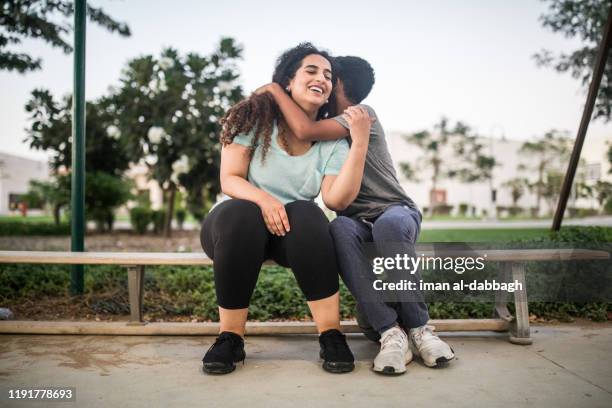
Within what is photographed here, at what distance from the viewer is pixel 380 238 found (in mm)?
2100

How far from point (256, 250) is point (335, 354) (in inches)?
21.3

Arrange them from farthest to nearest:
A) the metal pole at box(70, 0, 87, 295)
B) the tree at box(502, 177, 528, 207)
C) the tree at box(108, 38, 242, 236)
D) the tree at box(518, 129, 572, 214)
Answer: the tree at box(502, 177, 528, 207) → the tree at box(518, 129, 572, 214) → the tree at box(108, 38, 242, 236) → the metal pole at box(70, 0, 87, 295)

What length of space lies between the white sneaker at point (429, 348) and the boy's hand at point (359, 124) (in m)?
0.87

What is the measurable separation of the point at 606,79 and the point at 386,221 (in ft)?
14.2

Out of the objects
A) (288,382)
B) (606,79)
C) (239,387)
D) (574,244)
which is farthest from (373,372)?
(606,79)

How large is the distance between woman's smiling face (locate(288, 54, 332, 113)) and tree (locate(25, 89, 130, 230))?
5.26 meters

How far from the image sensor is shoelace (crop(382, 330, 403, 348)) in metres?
2.00

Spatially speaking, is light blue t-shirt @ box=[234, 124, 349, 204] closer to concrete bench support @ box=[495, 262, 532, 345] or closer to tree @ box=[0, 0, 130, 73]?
concrete bench support @ box=[495, 262, 532, 345]

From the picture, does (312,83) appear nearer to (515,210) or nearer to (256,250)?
(256,250)

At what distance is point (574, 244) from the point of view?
11.1ft

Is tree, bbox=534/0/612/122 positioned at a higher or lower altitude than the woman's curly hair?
higher

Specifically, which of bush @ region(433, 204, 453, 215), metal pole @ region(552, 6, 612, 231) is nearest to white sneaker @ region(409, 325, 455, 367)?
metal pole @ region(552, 6, 612, 231)

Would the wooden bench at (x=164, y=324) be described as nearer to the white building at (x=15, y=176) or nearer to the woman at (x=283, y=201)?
the woman at (x=283, y=201)

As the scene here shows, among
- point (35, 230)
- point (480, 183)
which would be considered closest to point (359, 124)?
point (35, 230)
